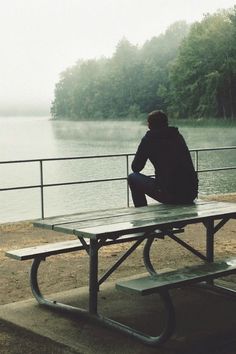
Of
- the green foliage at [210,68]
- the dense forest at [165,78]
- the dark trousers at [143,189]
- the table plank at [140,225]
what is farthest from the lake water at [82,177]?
the table plank at [140,225]

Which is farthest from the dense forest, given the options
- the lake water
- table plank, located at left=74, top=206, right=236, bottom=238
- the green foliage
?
table plank, located at left=74, top=206, right=236, bottom=238

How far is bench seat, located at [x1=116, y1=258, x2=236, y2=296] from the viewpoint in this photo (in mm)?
3633

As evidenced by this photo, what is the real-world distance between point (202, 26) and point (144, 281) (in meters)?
80.3

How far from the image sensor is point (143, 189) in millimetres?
5254

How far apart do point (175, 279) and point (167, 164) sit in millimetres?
1414

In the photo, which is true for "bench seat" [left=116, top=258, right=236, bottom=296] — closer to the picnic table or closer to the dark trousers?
the picnic table

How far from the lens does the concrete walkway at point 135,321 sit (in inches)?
153

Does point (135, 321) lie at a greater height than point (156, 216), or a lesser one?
lesser

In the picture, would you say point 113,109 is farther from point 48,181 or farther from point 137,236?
point 137,236

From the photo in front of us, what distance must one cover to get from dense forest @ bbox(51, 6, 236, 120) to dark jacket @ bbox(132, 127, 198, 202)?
235 feet

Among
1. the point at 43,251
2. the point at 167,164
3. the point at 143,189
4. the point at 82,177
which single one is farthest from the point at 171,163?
the point at 82,177

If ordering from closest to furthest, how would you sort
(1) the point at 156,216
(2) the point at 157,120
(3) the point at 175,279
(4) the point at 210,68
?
(3) the point at 175,279 → (1) the point at 156,216 → (2) the point at 157,120 → (4) the point at 210,68

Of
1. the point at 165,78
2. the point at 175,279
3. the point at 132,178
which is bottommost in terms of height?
the point at 175,279

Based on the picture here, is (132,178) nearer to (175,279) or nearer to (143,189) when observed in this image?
(143,189)
